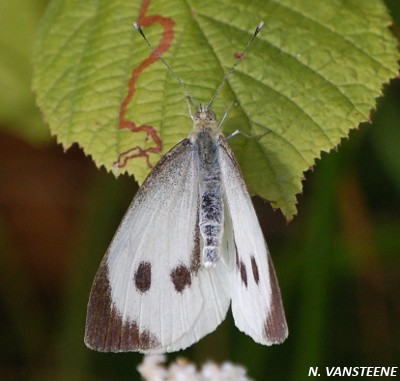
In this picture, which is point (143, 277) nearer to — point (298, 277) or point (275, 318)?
point (275, 318)

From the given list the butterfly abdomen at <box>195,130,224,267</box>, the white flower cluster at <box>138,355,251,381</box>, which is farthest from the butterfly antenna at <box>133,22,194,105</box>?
the white flower cluster at <box>138,355,251,381</box>

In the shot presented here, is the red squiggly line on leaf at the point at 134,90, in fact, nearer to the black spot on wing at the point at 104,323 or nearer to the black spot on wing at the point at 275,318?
the black spot on wing at the point at 104,323

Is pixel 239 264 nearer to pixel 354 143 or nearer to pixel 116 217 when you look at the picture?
pixel 354 143

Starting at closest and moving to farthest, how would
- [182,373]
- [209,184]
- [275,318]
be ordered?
1. [275,318]
2. [209,184]
3. [182,373]

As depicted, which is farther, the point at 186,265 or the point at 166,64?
the point at 166,64

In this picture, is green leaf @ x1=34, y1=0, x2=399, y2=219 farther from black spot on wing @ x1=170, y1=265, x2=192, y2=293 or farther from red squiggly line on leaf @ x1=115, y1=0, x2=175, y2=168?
black spot on wing @ x1=170, y1=265, x2=192, y2=293

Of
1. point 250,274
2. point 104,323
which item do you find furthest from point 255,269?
point 104,323

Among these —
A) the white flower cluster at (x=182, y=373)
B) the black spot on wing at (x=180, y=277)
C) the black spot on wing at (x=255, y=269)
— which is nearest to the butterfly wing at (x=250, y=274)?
the black spot on wing at (x=255, y=269)
